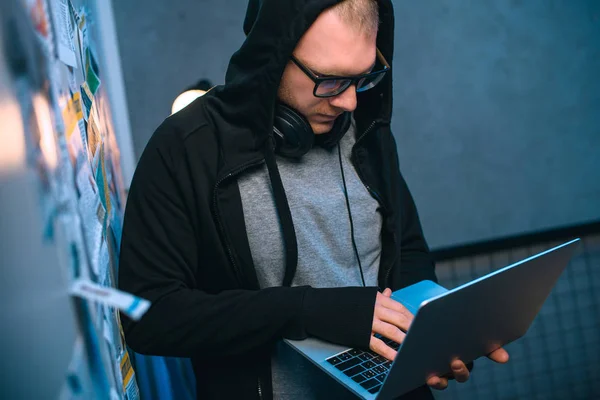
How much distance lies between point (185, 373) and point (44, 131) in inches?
56.3

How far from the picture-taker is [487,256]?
2453 mm

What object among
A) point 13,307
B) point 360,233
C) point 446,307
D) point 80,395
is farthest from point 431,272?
point 13,307

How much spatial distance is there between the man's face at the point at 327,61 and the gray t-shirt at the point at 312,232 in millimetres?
128

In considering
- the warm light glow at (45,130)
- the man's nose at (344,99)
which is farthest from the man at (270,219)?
the warm light glow at (45,130)

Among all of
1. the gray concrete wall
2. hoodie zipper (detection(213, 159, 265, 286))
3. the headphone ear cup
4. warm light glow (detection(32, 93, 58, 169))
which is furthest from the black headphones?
the gray concrete wall

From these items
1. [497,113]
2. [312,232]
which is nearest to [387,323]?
[312,232]

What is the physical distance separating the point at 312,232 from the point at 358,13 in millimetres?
465

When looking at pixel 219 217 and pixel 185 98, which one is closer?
pixel 219 217

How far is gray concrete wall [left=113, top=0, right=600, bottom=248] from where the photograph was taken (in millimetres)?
3074

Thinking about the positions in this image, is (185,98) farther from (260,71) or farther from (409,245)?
(409,245)

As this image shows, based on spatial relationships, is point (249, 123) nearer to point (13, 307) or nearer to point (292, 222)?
point (292, 222)

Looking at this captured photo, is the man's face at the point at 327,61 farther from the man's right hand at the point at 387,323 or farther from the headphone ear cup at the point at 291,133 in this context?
the man's right hand at the point at 387,323

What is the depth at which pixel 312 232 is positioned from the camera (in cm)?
125

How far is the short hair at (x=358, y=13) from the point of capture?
117 cm
